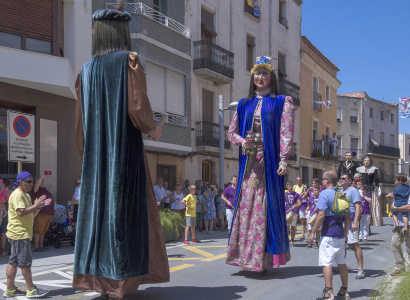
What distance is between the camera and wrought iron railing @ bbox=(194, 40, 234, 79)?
23.8 m

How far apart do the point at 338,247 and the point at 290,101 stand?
7.51 ft

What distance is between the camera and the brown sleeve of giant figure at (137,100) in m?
5.11

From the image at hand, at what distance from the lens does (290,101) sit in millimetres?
7656

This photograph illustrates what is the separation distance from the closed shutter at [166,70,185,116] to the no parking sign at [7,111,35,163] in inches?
517

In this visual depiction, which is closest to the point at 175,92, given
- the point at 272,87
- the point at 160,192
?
the point at 160,192

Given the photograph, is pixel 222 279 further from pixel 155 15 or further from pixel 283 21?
pixel 283 21

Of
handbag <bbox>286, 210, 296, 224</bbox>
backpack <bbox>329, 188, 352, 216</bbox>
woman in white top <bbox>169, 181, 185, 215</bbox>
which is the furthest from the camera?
woman in white top <bbox>169, 181, 185, 215</bbox>

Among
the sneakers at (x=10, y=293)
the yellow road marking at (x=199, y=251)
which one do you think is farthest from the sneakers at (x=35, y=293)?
the yellow road marking at (x=199, y=251)

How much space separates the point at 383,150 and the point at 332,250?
57.8 meters

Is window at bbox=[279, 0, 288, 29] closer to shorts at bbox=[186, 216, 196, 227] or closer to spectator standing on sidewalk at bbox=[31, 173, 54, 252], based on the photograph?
shorts at bbox=[186, 216, 196, 227]

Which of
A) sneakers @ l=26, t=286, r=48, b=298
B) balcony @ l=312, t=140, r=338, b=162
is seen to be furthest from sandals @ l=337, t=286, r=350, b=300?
balcony @ l=312, t=140, r=338, b=162

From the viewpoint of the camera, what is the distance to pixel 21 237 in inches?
257

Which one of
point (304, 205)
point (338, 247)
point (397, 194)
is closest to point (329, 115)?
point (304, 205)

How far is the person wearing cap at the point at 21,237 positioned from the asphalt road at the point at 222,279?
374mm
